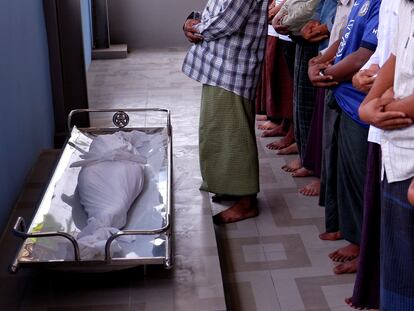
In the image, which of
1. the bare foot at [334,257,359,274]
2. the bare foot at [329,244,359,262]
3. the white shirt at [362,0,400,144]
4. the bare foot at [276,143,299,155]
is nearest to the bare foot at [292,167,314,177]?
the bare foot at [276,143,299,155]

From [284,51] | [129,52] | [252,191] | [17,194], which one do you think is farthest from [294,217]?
[129,52]

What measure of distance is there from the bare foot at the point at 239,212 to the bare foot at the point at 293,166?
0.61 meters

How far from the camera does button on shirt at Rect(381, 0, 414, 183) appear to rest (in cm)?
148

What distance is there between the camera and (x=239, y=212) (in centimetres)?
301

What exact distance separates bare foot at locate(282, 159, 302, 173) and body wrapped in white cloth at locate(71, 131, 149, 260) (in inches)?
35.5

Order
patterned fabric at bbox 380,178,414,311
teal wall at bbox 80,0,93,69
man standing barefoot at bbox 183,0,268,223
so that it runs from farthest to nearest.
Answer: teal wall at bbox 80,0,93,69 < man standing barefoot at bbox 183,0,268,223 < patterned fabric at bbox 380,178,414,311

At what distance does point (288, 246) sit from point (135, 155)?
0.89 m

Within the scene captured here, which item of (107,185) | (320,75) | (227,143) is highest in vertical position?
(320,75)

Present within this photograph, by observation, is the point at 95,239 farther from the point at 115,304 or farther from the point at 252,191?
the point at 252,191

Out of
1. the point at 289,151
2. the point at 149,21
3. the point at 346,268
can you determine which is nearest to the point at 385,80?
the point at 346,268

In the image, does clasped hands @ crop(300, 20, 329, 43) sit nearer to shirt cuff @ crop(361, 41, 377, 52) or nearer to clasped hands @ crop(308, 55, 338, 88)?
clasped hands @ crop(308, 55, 338, 88)

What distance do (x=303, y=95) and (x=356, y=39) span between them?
3.81 ft

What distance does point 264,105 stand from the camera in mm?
4152

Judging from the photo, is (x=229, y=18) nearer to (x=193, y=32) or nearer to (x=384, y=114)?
(x=193, y=32)
